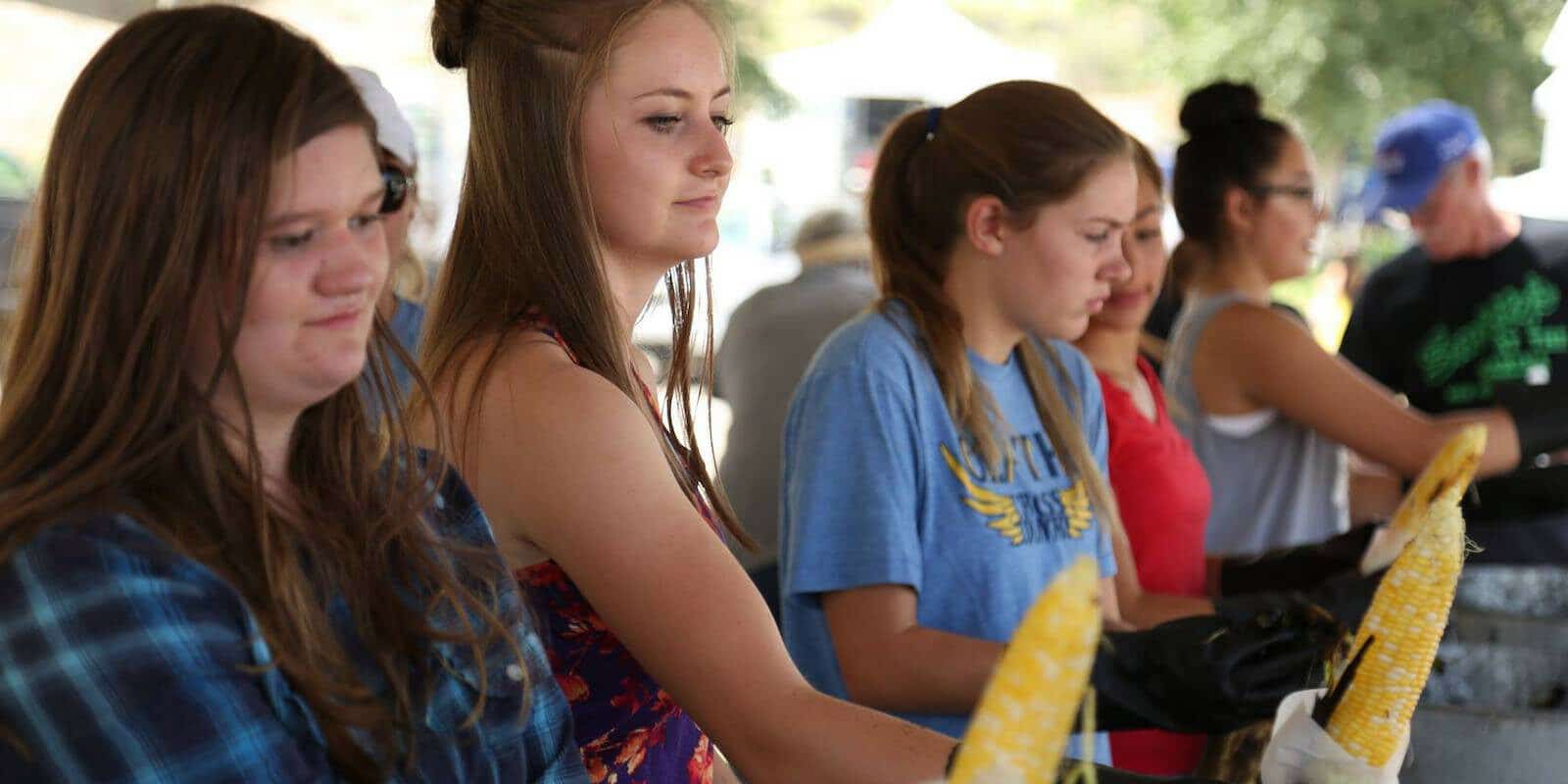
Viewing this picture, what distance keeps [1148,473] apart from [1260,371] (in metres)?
0.57

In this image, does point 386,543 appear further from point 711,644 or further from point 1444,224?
point 1444,224

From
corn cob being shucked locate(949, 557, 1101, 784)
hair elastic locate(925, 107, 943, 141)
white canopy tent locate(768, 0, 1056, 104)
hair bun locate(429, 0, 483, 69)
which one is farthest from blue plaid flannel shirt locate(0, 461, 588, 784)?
white canopy tent locate(768, 0, 1056, 104)

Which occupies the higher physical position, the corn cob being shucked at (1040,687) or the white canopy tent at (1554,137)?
the white canopy tent at (1554,137)

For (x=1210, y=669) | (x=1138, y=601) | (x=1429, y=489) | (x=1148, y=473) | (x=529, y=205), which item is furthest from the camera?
(x=1148, y=473)

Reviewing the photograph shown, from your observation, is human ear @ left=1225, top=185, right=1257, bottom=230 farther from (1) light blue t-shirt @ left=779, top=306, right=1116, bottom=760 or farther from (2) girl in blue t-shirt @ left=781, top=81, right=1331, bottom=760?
(1) light blue t-shirt @ left=779, top=306, right=1116, bottom=760

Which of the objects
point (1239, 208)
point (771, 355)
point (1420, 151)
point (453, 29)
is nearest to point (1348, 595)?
point (1239, 208)

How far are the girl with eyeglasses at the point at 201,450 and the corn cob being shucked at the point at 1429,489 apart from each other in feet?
4.64

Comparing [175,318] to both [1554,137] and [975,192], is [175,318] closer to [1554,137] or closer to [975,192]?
[975,192]

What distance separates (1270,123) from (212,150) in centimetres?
260

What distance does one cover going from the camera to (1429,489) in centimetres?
216

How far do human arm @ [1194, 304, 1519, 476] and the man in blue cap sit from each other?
0.53 m

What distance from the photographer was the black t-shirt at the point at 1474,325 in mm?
3553

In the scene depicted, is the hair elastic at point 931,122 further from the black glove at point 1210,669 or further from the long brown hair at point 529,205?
the black glove at point 1210,669

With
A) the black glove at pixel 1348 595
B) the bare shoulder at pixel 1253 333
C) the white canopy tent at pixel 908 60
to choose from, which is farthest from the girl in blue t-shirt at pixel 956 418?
the white canopy tent at pixel 908 60
